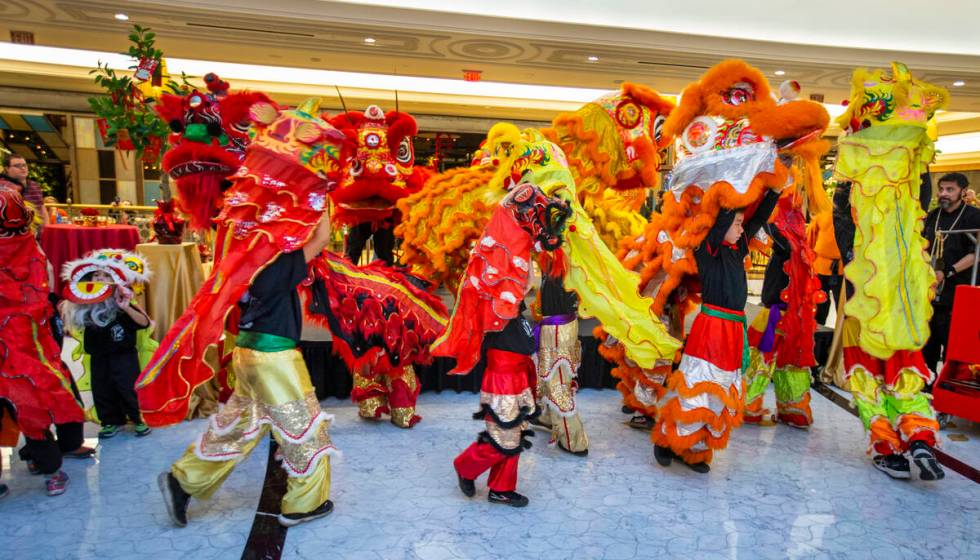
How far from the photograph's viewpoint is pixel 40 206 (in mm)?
3123

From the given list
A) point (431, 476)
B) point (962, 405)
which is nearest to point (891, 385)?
point (962, 405)

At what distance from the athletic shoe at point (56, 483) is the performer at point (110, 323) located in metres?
0.63

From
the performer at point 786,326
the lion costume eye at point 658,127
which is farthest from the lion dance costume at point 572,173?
the performer at point 786,326

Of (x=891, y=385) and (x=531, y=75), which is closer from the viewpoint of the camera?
(x=891, y=385)

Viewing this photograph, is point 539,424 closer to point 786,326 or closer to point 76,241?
point 786,326

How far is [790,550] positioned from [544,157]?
1.98m

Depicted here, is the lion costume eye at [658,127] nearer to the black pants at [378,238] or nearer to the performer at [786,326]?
the performer at [786,326]

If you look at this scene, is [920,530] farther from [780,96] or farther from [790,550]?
[780,96]

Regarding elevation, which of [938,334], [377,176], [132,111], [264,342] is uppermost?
[132,111]

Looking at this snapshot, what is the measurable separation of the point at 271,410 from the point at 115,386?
1.64 metres

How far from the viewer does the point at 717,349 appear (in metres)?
2.70

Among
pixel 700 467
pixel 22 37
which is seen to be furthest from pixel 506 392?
pixel 22 37

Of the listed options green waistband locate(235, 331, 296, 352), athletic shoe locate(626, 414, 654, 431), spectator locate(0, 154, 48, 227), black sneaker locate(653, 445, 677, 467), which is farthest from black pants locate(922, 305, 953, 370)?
spectator locate(0, 154, 48, 227)

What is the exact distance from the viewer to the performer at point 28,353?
8.11ft
